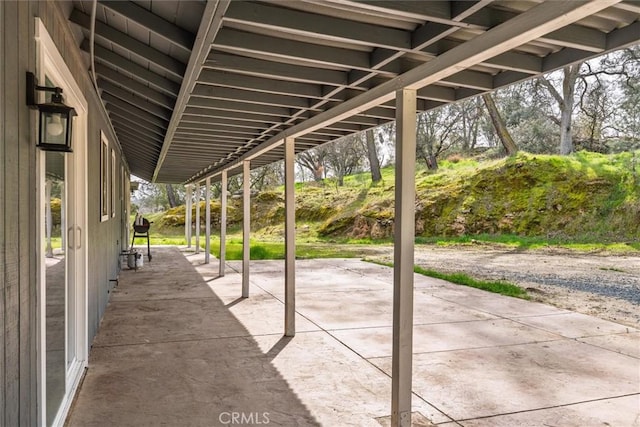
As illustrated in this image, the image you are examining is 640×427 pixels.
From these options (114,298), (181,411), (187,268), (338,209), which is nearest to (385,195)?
(338,209)

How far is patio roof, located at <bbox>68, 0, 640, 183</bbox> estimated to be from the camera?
1.96m

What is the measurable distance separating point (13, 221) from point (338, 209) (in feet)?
60.2

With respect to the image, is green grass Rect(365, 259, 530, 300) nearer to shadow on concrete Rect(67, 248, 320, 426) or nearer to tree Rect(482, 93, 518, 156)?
shadow on concrete Rect(67, 248, 320, 426)

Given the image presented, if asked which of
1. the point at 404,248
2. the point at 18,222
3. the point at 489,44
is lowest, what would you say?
the point at 404,248

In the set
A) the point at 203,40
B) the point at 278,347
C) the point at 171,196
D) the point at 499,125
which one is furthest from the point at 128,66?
the point at 171,196

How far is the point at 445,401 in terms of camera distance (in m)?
3.03

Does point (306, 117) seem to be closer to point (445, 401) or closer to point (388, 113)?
point (388, 113)

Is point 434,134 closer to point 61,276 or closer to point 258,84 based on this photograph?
point 258,84

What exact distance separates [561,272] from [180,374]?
25.7 feet

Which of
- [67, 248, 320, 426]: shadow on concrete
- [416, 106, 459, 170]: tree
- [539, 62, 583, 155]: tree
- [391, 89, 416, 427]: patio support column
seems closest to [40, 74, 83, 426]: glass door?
[67, 248, 320, 426]: shadow on concrete

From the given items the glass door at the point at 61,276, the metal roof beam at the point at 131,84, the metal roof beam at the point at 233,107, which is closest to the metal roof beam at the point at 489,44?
the metal roof beam at the point at 233,107

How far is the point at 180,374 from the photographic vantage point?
11.3 ft

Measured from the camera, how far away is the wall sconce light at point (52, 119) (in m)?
1.62

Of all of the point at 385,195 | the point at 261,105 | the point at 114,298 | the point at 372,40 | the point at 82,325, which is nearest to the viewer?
the point at 372,40
